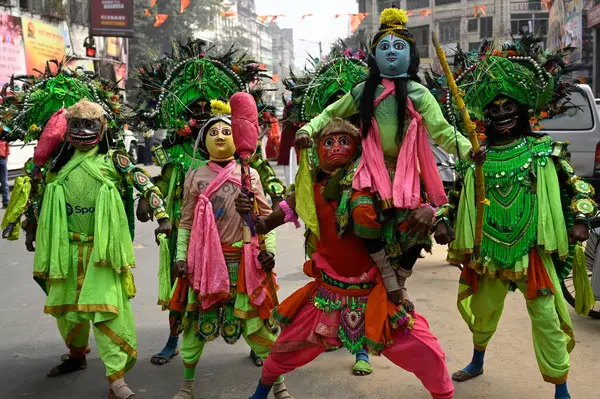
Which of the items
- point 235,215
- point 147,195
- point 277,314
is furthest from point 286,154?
point 277,314

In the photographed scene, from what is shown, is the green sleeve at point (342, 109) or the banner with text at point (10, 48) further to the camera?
the banner with text at point (10, 48)

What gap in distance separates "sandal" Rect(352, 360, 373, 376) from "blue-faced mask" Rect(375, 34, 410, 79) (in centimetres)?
220

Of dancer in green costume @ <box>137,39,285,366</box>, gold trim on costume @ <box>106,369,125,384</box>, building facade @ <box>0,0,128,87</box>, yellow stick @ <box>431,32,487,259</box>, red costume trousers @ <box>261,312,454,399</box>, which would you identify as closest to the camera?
yellow stick @ <box>431,32,487,259</box>

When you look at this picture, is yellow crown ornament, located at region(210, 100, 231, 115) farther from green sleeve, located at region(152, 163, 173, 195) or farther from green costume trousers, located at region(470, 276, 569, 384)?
green costume trousers, located at region(470, 276, 569, 384)

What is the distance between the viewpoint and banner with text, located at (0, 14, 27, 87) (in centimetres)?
2330

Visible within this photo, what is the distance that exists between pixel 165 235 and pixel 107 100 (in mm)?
1150

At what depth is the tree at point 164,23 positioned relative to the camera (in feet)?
132

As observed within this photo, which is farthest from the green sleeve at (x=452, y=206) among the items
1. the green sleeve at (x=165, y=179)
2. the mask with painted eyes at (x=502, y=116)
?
the green sleeve at (x=165, y=179)

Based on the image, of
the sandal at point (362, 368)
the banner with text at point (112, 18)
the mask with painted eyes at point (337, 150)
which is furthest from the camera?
the banner with text at point (112, 18)

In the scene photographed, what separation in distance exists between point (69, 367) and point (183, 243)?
1.40m

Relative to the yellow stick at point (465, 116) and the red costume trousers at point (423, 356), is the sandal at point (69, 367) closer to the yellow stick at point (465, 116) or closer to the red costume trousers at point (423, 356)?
the red costume trousers at point (423, 356)

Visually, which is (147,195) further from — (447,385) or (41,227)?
(447,385)

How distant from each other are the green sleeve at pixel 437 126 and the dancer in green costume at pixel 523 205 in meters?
0.53

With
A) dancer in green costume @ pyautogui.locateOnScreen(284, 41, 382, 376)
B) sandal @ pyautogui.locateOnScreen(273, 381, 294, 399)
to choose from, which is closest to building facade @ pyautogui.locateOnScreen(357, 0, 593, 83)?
dancer in green costume @ pyautogui.locateOnScreen(284, 41, 382, 376)
